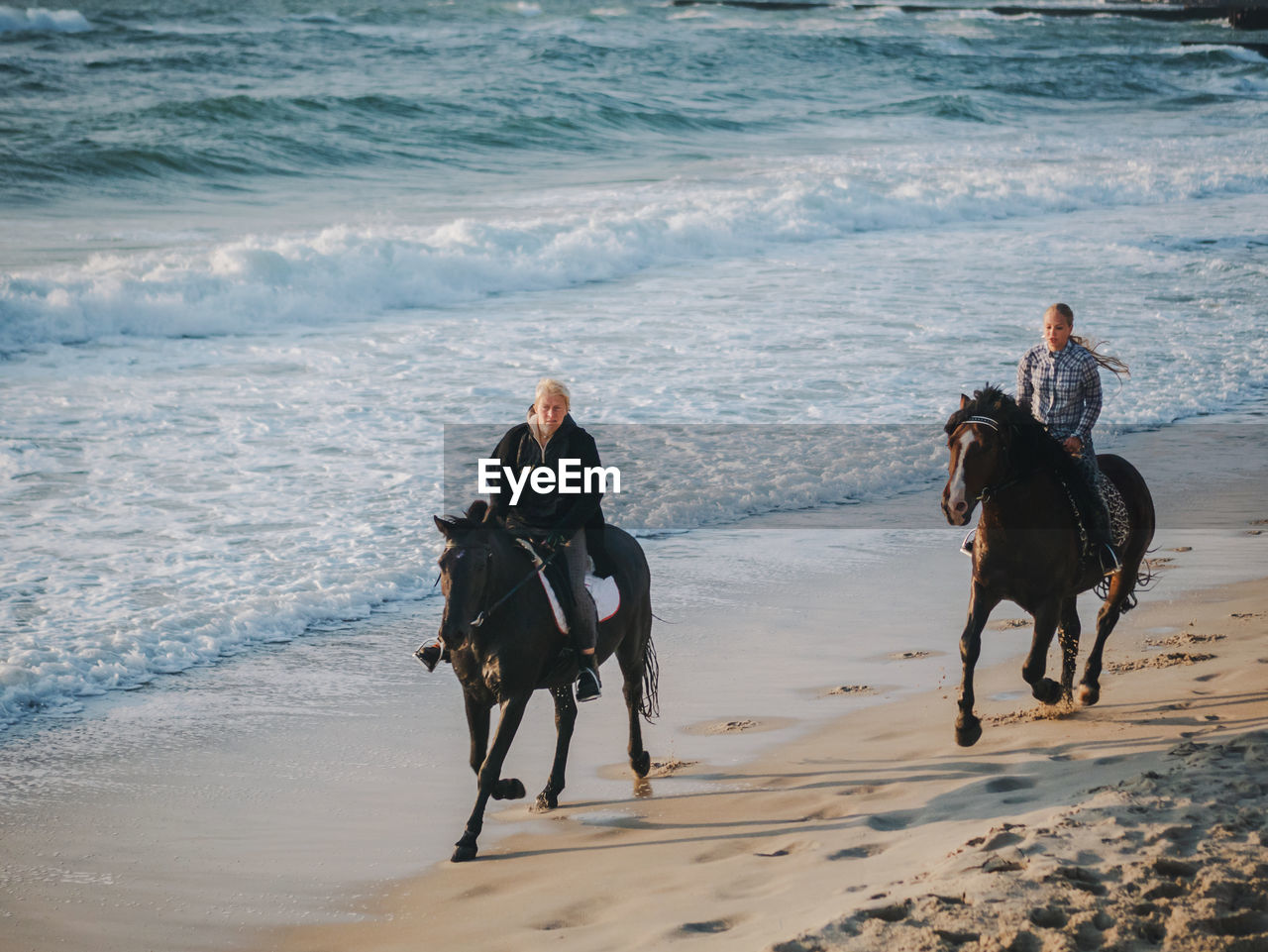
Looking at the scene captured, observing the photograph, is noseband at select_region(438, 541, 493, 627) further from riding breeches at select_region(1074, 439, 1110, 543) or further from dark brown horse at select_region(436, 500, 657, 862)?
riding breeches at select_region(1074, 439, 1110, 543)

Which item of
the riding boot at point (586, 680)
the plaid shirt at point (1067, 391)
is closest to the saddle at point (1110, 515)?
the plaid shirt at point (1067, 391)

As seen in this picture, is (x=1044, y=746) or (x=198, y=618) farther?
(x=198, y=618)

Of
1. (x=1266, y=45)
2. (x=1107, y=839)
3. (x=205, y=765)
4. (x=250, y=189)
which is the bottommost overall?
(x=205, y=765)

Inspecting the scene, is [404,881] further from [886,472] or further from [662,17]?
[662,17]

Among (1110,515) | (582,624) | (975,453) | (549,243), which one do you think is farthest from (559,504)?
(549,243)

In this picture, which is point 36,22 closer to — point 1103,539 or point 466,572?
point 466,572

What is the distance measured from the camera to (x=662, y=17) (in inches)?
2746

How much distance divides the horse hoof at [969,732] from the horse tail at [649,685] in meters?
1.60

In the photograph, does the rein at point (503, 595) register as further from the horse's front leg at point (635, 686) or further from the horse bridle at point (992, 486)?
the horse bridle at point (992, 486)

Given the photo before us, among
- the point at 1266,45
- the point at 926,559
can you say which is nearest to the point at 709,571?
the point at 926,559

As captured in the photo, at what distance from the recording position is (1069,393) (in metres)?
7.29

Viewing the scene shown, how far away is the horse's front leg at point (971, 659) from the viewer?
6.55 meters

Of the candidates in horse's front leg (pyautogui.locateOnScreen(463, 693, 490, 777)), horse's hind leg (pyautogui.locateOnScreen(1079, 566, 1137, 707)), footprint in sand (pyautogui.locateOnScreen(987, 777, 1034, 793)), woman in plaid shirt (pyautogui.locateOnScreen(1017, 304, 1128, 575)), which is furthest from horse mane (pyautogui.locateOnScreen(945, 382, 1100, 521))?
horse's front leg (pyautogui.locateOnScreen(463, 693, 490, 777))

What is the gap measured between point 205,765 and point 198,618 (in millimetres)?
2222
